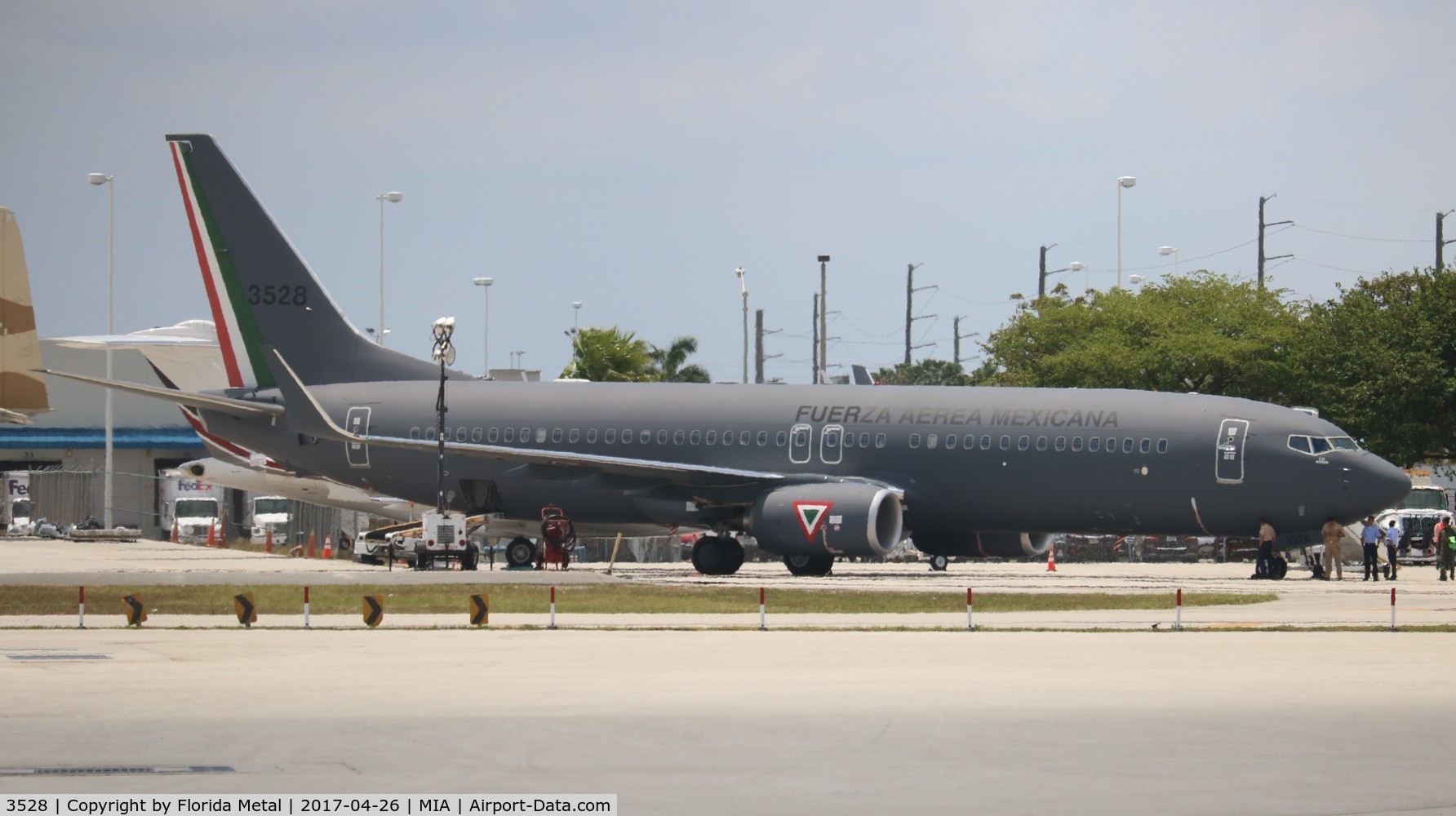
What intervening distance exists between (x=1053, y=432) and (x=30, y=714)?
26659 mm

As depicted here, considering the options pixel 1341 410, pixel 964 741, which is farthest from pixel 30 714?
pixel 1341 410

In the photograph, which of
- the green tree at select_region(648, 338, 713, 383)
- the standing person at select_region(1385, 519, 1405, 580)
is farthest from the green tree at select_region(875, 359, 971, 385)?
the standing person at select_region(1385, 519, 1405, 580)

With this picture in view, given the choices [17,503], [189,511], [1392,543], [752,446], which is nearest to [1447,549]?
[1392,543]

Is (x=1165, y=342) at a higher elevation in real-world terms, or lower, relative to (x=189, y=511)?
higher

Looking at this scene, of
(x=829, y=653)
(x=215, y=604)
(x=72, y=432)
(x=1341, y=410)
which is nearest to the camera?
(x=829, y=653)

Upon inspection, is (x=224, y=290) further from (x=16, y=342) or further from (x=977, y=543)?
(x=16, y=342)

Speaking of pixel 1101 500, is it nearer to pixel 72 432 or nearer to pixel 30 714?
pixel 30 714

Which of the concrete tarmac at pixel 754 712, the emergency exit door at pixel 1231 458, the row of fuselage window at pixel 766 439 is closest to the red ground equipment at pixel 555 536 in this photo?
the row of fuselage window at pixel 766 439

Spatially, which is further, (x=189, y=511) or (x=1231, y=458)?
(x=189, y=511)

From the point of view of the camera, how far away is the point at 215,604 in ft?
98.2

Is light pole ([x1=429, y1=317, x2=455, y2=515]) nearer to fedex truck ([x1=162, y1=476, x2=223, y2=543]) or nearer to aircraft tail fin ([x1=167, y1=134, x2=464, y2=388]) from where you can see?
aircraft tail fin ([x1=167, y1=134, x2=464, y2=388])

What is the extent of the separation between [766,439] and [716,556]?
310 cm

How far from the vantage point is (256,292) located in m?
45.6

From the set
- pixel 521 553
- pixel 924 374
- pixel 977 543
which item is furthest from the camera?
pixel 924 374
